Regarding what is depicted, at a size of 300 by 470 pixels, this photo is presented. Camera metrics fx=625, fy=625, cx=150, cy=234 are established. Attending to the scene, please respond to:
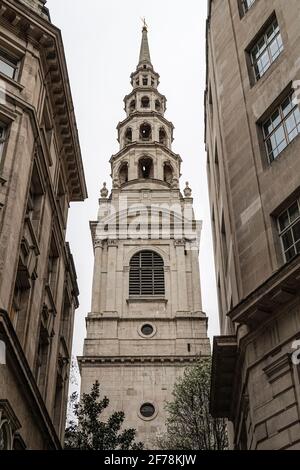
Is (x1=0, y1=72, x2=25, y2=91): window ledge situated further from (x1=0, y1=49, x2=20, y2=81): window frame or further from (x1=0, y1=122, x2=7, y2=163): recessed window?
(x1=0, y1=122, x2=7, y2=163): recessed window

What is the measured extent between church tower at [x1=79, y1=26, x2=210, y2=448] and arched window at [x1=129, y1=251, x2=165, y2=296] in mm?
85

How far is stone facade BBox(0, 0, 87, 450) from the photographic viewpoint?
55.4 feet

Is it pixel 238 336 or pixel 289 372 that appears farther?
pixel 238 336

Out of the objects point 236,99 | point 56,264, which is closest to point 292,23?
point 236,99

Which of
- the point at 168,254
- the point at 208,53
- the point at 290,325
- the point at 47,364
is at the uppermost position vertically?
the point at 168,254

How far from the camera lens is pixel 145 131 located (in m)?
72.1

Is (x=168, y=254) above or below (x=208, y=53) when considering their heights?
above

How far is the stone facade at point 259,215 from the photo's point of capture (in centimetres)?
1502

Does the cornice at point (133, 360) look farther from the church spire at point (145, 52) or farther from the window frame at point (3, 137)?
the church spire at point (145, 52)

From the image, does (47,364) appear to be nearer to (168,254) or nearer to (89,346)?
(89,346)

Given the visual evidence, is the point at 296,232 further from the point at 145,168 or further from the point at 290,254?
the point at 145,168

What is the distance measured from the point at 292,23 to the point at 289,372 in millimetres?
10565

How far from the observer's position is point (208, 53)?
26578 mm
